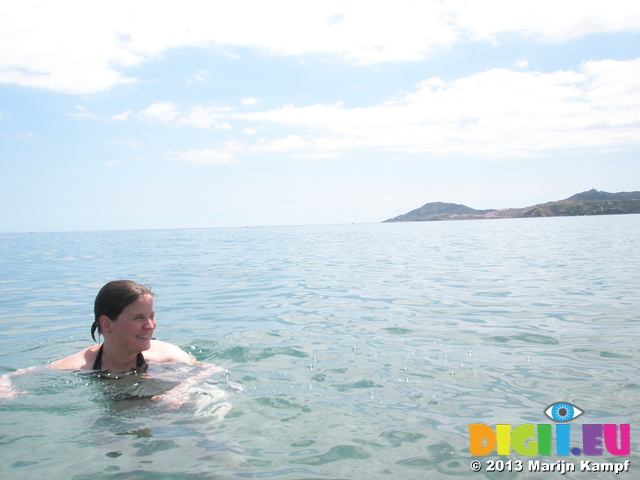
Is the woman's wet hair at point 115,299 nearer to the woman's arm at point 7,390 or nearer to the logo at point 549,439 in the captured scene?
the woman's arm at point 7,390

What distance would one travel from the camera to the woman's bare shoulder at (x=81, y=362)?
608 centimetres

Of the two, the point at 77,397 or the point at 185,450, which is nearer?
the point at 185,450

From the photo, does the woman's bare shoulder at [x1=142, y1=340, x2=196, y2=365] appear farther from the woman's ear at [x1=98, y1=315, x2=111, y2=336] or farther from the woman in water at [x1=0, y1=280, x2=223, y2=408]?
the woman's ear at [x1=98, y1=315, x2=111, y2=336]

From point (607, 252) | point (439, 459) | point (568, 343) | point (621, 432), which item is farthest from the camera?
point (607, 252)

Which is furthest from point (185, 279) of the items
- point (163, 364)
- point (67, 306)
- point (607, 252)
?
point (607, 252)

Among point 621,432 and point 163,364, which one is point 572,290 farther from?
point 163,364

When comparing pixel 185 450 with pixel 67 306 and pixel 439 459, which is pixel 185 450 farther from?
pixel 67 306

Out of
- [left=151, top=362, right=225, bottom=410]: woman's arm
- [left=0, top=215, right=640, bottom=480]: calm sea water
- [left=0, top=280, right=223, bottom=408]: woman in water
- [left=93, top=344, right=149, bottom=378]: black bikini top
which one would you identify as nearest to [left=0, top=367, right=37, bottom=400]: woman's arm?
[left=0, top=280, right=223, bottom=408]: woman in water

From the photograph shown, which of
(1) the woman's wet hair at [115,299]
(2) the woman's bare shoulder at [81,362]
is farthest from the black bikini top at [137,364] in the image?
(1) the woman's wet hair at [115,299]

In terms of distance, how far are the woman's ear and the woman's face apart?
0.04 m

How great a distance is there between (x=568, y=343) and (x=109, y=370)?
7.01 m

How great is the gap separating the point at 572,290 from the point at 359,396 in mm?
9837

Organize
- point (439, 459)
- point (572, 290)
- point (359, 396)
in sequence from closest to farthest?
point (439, 459)
point (359, 396)
point (572, 290)

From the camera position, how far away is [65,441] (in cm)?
445
